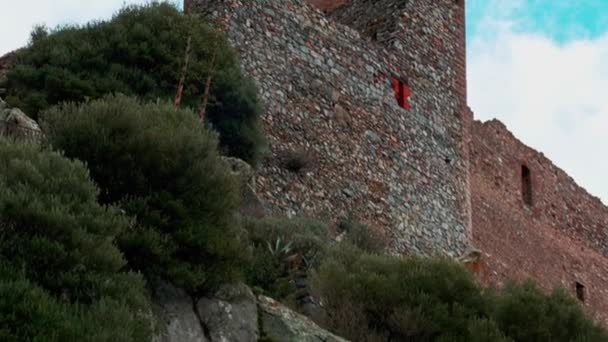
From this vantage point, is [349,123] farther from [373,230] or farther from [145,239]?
[145,239]

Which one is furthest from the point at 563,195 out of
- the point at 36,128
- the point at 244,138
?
the point at 36,128

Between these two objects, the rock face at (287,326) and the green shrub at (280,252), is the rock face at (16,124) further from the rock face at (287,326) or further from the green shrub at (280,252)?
the rock face at (287,326)

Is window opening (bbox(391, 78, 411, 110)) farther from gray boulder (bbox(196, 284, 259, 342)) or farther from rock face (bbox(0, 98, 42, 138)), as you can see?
gray boulder (bbox(196, 284, 259, 342))

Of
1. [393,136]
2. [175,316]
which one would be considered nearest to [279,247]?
[175,316]

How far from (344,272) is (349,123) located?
19.3ft

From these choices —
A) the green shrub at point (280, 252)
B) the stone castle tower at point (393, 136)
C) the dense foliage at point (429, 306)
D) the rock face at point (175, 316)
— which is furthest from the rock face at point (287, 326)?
the stone castle tower at point (393, 136)

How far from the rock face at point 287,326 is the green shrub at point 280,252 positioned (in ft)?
4.00

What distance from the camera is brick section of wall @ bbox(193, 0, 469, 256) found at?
19109mm

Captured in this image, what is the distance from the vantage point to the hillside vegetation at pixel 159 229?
10.9 meters

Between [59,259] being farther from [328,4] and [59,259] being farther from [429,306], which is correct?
[328,4]

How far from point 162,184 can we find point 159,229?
563 mm

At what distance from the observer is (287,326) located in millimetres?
12719

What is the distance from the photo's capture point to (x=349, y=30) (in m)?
21.1

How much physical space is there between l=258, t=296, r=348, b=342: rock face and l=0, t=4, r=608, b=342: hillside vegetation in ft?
1.63
